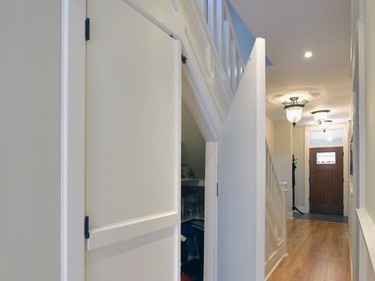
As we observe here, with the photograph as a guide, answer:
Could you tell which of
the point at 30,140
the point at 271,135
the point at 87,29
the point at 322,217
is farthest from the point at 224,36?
the point at 322,217

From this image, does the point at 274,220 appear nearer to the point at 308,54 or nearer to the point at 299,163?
the point at 308,54

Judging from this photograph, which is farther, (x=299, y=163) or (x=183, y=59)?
(x=299, y=163)

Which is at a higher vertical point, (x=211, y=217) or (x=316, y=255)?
(x=211, y=217)

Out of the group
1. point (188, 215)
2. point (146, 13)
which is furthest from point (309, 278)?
point (146, 13)

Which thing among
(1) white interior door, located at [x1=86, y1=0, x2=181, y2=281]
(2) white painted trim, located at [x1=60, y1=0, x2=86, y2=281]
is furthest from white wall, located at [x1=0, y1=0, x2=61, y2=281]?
(1) white interior door, located at [x1=86, y1=0, x2=181, y2=281]

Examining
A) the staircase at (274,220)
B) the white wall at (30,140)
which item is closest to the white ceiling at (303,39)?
the staircase at (274,220)

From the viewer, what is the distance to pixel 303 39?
2.69 m

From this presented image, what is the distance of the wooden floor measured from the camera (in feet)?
11.2

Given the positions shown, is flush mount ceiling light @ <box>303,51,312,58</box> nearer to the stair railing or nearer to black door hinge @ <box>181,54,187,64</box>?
the stair railing

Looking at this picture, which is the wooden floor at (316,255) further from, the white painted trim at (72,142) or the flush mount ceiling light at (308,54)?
the white painted trim at (72,142)

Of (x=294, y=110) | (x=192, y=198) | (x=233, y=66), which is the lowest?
(x=192, y=198)

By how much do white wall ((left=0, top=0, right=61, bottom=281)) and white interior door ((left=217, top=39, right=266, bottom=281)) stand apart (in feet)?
2.87

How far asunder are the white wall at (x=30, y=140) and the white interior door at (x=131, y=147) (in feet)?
0.46

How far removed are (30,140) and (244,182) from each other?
108cm
